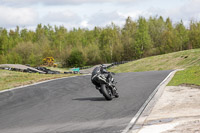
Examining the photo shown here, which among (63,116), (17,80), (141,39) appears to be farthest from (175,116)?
(141,39)

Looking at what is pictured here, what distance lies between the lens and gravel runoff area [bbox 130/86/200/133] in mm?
7141

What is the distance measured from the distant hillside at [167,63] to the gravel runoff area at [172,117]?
36.5m

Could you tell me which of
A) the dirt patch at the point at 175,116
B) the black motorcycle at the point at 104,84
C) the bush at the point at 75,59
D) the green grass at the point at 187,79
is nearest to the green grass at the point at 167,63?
the green grass at the point at 187,79

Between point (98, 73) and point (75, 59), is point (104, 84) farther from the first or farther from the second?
point (75, 59)

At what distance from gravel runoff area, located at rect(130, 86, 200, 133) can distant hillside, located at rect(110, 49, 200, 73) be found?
3649 cm

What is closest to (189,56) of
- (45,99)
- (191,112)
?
(45,99)

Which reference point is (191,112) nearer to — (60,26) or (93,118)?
(93,118)

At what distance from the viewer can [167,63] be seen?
5400 cm

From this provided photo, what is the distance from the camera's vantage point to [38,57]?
10838 cm

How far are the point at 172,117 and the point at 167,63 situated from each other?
4652cm

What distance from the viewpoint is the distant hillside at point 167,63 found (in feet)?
162

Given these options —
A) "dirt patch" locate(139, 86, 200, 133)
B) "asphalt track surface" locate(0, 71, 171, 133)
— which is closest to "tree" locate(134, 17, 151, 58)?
"asphalt track surface" locate(0, 71, 171, 133)

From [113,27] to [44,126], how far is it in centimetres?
11736

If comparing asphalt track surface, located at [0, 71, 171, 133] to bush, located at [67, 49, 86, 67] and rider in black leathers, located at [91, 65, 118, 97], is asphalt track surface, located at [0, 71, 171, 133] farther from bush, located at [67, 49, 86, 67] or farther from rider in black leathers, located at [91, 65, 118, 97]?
bush, located at [67, 49, 86, 67]
